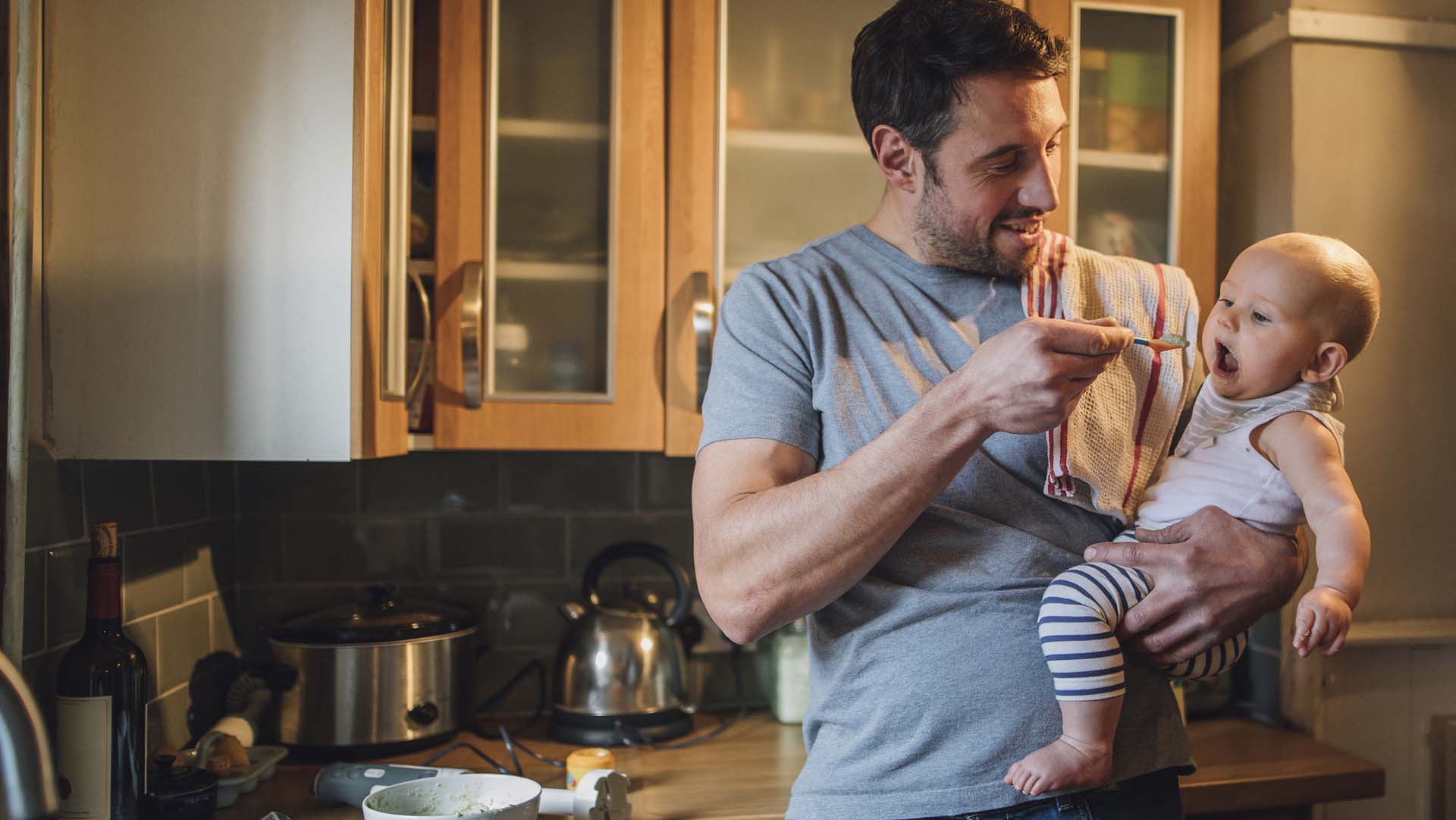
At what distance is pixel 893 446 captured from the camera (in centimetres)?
98

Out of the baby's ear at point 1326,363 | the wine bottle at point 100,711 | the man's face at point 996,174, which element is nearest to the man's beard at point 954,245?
the man's face at point 996,174

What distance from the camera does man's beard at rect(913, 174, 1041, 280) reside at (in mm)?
1158

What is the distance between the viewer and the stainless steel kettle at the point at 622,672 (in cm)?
175

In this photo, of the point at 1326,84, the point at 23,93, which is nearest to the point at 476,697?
the point at 23,93

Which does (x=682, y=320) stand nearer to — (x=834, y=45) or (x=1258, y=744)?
(x=834, y=45)

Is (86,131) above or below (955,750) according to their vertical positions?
above

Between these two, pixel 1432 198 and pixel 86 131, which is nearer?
pixel 86 131

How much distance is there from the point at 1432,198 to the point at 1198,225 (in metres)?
0.40

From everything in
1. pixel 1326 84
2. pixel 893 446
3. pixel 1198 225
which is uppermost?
pixel 1326 84

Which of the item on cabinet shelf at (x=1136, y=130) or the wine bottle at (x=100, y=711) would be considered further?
the item on cabinet shelf at (x=1136, y=130)

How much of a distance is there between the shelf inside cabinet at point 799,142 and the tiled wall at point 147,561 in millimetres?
1031

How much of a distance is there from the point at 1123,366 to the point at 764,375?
0.40 meters

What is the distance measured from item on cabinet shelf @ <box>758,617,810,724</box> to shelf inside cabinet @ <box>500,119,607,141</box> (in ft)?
2.92

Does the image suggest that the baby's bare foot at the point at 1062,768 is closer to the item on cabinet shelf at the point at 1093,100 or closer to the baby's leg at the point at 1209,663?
the baby's leg at the point at 1209,663
